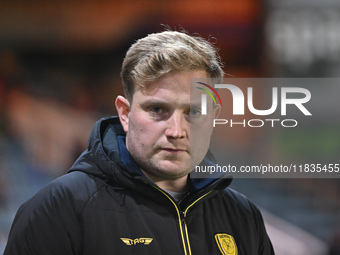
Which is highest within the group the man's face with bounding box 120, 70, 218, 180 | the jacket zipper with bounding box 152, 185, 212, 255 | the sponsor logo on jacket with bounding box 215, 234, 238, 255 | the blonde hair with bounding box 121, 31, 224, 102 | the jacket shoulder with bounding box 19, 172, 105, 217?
the blonde hair with bounding box 121, 31, 224, 102

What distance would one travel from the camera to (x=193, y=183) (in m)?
1.31

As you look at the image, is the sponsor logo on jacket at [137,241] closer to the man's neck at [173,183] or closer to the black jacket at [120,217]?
the black jacket at [120,217]

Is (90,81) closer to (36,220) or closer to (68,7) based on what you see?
(68,7)

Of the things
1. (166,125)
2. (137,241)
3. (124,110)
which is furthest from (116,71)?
(137,241)

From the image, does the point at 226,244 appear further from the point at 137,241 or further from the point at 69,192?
the point at 69,192

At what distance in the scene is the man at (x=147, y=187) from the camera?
1113 mm

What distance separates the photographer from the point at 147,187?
47.8 inches

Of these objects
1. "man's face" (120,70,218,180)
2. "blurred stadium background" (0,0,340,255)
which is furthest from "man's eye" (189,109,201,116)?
"blurred stadium background" (0,0,340,255)

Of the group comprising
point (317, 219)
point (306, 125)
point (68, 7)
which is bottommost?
point (317, 219)

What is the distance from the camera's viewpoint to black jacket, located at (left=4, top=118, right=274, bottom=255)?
3.62 feet

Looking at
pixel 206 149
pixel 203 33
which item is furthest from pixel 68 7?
pixel 206 149

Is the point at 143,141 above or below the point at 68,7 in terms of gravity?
below

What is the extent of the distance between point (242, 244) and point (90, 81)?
66.5 inches

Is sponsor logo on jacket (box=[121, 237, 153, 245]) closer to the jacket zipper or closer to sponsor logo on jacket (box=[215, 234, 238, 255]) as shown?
the jacket zipper
